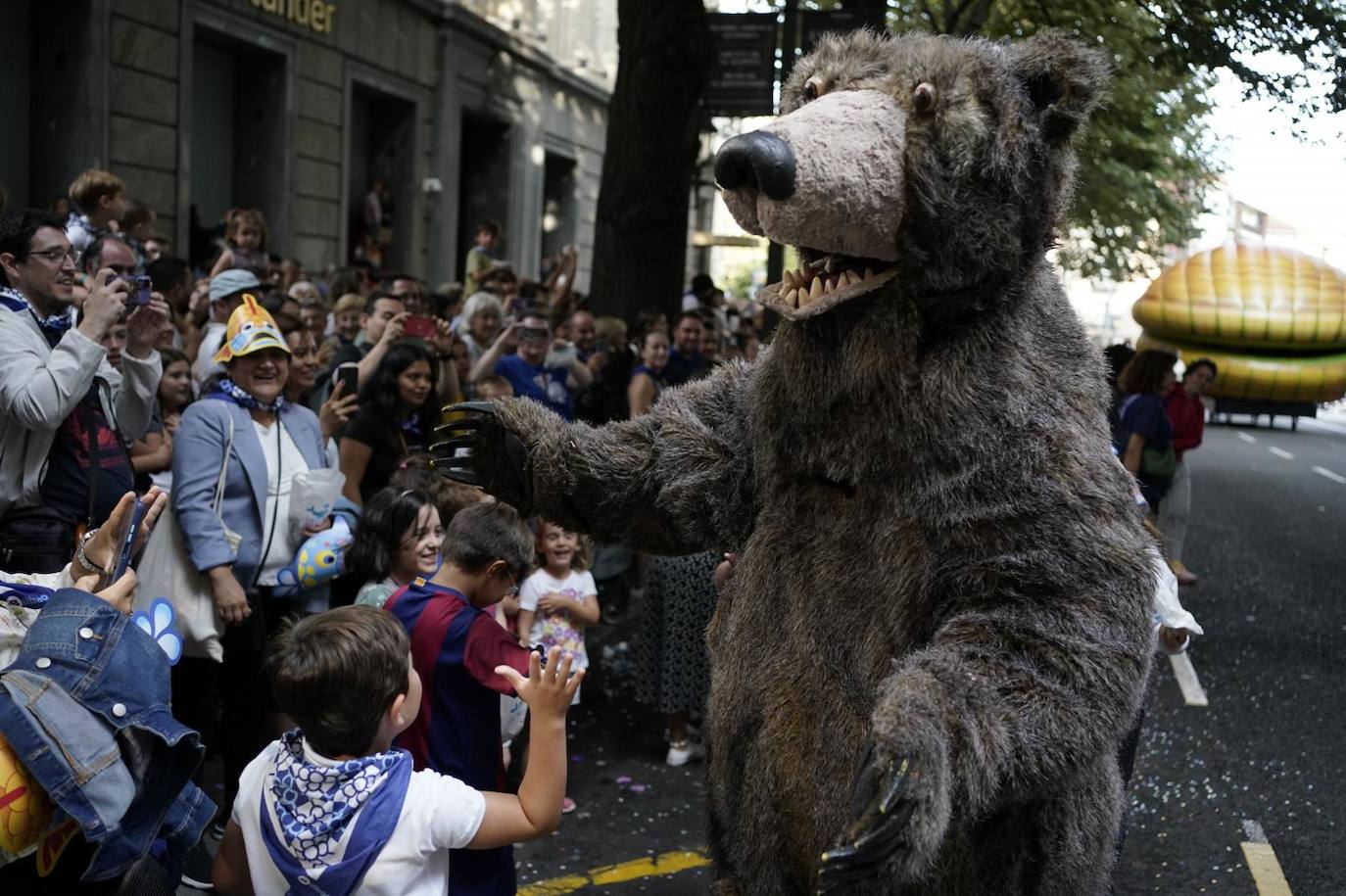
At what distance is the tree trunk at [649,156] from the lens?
35.2 feet

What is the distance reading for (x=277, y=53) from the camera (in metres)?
13.8

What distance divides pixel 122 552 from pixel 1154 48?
10121 mm

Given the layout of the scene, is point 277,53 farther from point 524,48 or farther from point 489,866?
point 489,866

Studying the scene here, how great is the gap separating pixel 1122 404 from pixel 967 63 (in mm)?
6944

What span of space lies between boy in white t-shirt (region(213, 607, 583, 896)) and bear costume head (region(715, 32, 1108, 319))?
0.94 meters

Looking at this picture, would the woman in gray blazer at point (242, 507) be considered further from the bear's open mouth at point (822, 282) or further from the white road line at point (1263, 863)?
the white road line at point (1263, 863)

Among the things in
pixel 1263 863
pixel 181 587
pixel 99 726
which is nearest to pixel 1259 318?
pixel 1263 863

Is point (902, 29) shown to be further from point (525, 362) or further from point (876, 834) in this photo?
point (876, 834)

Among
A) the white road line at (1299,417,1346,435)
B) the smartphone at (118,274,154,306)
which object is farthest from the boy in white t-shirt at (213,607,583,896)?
the white road line at (1299,417,1346,435)

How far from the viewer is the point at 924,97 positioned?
2.24 meters

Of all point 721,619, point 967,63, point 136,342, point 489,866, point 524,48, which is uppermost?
point 524,48

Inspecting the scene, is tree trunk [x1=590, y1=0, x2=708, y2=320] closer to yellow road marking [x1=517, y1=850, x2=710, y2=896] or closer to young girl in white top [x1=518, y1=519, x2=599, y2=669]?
young girl in white top [x1=518, y1=519, x2=599, y2=669]

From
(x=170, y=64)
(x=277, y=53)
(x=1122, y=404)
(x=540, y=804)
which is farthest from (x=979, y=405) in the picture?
(x=277, y=53)

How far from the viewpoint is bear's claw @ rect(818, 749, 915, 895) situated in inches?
70.6
